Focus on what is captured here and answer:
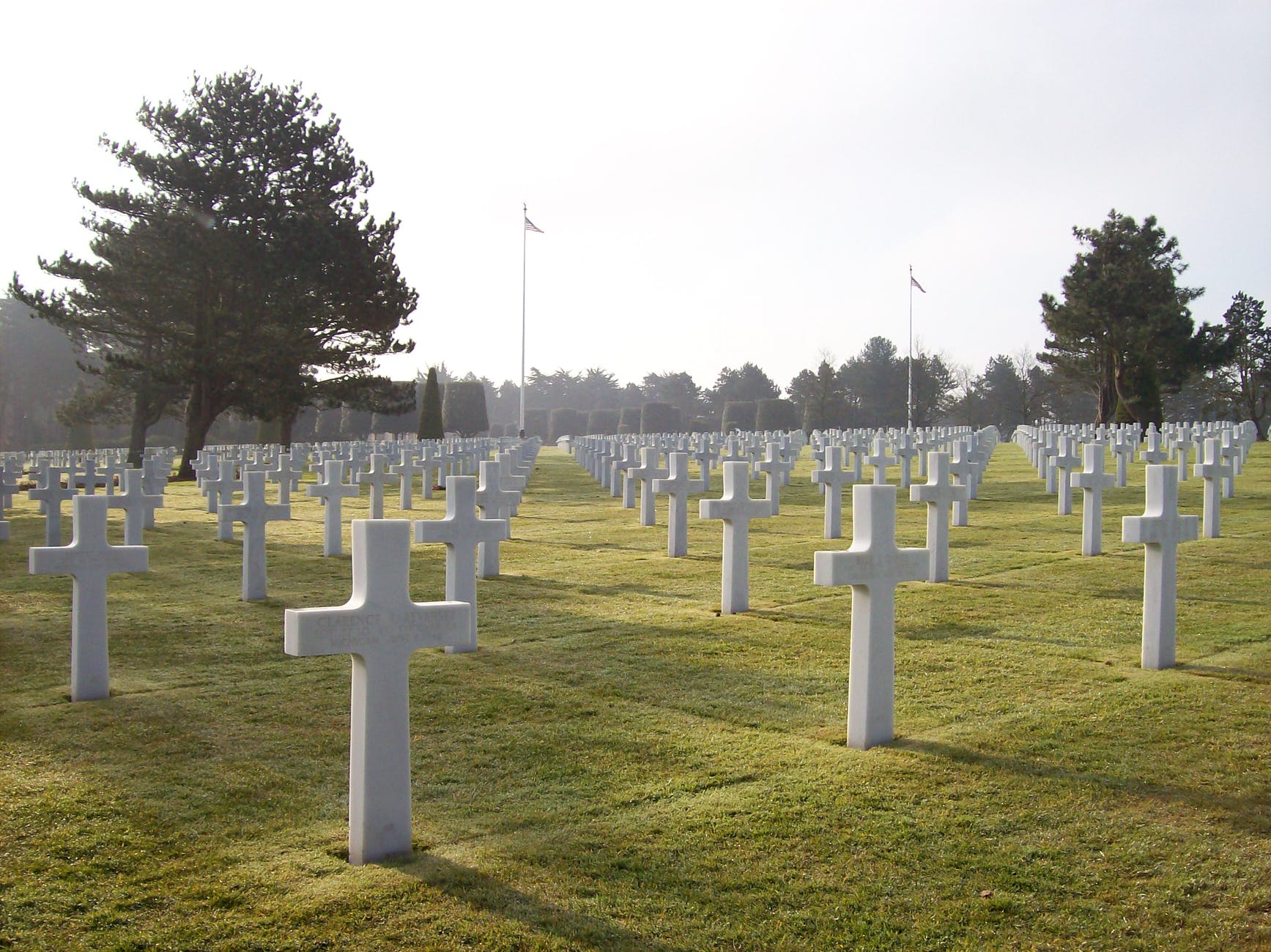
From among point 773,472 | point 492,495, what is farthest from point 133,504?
point 773,472

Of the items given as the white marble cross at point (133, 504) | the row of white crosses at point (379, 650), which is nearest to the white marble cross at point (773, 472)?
the white marble cross at point (133, 504)

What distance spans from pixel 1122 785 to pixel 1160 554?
7.14 ft

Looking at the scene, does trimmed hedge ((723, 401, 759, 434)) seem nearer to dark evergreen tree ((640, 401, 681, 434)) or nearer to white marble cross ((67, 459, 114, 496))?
dark evergreen tree ((640, 401, 681, 434))

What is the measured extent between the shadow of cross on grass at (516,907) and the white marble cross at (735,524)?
435 centimetres

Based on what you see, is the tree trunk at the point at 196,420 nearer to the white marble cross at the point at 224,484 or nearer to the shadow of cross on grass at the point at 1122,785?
the white marble cross at the point at 224,484

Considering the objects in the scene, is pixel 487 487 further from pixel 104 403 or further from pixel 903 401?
pixel 903 401

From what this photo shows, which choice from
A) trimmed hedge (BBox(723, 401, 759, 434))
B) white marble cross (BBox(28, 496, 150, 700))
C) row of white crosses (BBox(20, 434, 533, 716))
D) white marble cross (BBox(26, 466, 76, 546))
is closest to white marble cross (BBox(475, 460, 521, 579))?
row of white crosses (BBox(20, 434, 533, 716))

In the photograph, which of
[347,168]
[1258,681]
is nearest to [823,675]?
[1258,681]

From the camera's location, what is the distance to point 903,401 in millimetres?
71188

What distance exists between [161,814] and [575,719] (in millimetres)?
1809

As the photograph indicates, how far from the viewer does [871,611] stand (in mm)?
4555

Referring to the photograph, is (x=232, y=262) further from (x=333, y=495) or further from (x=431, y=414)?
(x=333, y=495)

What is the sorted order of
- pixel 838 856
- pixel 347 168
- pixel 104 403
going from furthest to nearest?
pixel 104 403, pixel 347 168, pixel 838 856

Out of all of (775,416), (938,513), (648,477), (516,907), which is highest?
(775,416)
